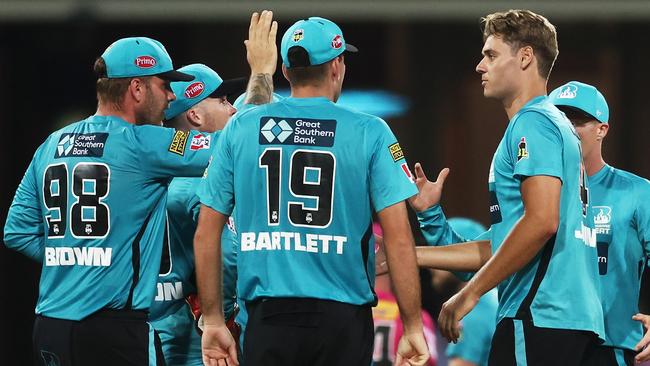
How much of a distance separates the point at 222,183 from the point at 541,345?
1521mm

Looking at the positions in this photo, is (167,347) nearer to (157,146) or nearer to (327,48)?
(157,146)

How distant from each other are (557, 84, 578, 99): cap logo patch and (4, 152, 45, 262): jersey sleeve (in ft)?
8.69

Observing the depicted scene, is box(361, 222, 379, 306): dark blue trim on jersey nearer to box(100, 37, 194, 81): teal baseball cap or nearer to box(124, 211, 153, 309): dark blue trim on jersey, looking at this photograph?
box(124, 211, 153, 309): dark blue trim on jersey

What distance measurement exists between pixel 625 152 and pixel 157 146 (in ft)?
27.0

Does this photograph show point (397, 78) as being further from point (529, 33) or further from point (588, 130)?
point (529, 33)

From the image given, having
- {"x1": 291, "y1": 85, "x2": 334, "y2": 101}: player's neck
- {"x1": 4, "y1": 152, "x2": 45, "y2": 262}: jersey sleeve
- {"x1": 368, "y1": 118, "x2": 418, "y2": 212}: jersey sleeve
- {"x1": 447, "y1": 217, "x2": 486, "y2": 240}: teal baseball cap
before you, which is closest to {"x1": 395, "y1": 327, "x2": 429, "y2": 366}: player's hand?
{"x1": 368, "y1": 118, "x2": 418, "y2": 212}: jersey sleeve

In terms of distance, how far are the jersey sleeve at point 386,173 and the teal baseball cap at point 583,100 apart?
51.3 inches

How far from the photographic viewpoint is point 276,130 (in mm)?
5180

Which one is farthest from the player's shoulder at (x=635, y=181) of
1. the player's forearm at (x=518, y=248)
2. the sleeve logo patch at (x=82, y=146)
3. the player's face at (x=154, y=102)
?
the sleeve logo patch at (x=82, y=146)

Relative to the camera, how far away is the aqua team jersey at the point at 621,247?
5.86 meters

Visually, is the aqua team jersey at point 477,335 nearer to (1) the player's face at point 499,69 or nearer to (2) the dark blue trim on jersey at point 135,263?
(1) the player's face at point 499,69

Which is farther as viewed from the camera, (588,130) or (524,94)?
(588,130)

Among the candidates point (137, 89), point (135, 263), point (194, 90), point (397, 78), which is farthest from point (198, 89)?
point (397, 78)

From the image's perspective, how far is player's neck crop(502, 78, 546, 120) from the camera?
17.9 ft
